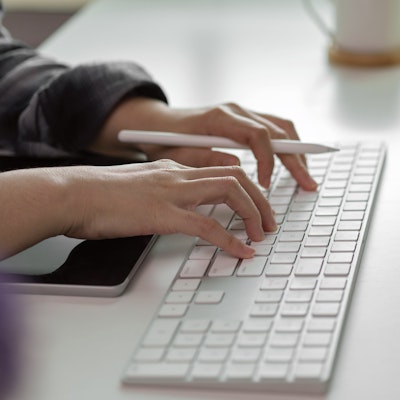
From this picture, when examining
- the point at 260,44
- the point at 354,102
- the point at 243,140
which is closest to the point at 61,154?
the point at 243,140

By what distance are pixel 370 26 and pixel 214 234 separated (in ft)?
2.33

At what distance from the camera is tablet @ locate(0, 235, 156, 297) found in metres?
0.85

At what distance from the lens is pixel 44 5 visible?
2.54 meters

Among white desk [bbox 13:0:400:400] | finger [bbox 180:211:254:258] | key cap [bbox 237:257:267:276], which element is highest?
finger [bbox 180:211:254:258]

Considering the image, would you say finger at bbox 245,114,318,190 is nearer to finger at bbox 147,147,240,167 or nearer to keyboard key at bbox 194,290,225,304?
finger at bbox 147,147,240,167

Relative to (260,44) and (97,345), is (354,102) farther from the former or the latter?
(97,345)

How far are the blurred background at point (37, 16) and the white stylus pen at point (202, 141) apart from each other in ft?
4.92

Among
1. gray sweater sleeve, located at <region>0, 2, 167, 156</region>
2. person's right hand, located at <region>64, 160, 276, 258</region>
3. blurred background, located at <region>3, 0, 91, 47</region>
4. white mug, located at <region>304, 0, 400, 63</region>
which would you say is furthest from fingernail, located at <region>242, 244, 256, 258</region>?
blurred background, located at <region>3, 0, 91, 47</region>

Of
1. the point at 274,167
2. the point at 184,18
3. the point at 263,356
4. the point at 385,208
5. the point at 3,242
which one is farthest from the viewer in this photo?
the point at 184,18

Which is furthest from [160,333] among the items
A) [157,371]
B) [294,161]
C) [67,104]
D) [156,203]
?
[67,104]

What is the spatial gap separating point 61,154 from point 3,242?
0.32 meters

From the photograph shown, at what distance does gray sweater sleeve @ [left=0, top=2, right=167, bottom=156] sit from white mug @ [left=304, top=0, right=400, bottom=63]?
0.40 meters

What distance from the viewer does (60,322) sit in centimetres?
81

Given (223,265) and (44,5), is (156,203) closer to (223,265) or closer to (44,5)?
(223,265)
